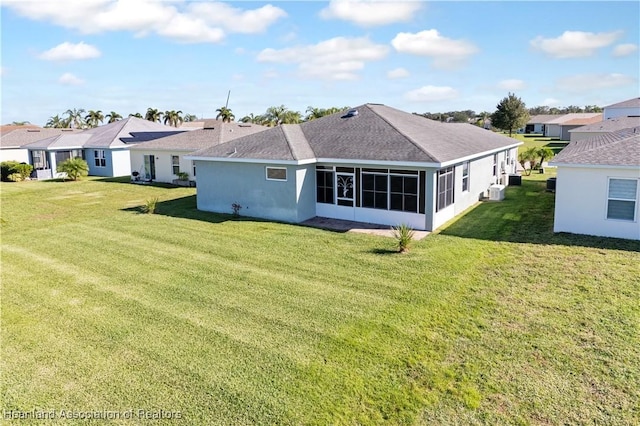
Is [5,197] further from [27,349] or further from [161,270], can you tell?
[27,349]

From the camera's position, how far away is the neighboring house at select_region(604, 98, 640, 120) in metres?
48.6

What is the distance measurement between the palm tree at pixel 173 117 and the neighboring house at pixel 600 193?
5945cm

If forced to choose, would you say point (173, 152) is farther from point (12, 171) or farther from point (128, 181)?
point (12, 171)

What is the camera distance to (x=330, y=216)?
18812 millimetres

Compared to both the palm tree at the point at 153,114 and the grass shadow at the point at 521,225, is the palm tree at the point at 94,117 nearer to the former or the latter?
the palm tree at the point at 153,114

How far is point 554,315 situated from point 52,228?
18.3 metres

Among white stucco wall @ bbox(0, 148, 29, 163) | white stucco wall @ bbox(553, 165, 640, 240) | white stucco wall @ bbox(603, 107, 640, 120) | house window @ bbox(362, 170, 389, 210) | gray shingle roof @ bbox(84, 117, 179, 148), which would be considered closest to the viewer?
white stucco wall @ bbox(553, 165, 640, 240)

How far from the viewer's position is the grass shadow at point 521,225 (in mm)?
14133

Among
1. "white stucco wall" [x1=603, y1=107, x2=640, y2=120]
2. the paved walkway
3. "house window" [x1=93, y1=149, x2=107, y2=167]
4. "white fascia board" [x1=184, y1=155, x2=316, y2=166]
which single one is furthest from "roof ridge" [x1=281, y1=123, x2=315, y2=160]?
"white stucco wall" [x1=603, y1=107, x2=640, y2=120]

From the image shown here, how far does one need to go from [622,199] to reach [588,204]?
94 cm

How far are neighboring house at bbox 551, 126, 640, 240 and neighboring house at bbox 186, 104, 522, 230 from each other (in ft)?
12.9

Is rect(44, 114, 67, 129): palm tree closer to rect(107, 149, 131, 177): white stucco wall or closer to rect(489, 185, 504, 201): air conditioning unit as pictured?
rect(107, 149, 131, 177): white stucco wall

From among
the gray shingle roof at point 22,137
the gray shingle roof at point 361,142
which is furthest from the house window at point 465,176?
the gray shingle roof at point 22,137

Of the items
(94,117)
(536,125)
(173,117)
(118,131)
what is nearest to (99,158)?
(118,131)
